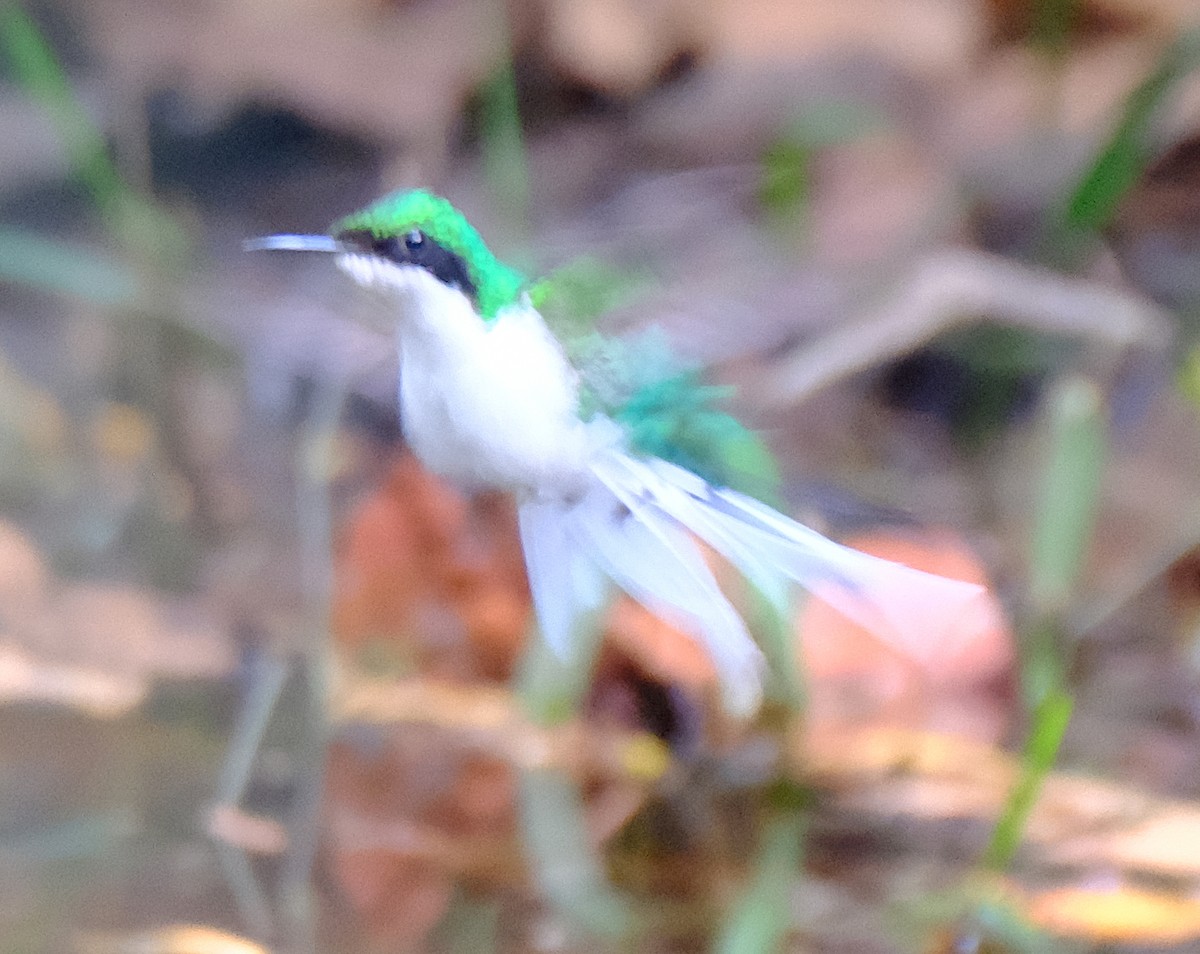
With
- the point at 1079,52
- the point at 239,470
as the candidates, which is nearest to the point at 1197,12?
the point at 1079,52

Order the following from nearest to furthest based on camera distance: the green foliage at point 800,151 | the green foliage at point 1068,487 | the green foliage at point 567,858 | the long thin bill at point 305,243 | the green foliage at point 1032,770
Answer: the long thin bill at point 305,243, the green foliage at point 1032,770, the green foliage at point 567,858, the green foliage at point 1068,487, the green foliage at point 800,151

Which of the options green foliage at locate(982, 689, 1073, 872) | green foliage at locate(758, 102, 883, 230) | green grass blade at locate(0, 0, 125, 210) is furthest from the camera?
green foliage at locate(758, 102, 883, 230)

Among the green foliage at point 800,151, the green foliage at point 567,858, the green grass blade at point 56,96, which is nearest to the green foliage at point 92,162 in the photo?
the green grass blade at point 56,96

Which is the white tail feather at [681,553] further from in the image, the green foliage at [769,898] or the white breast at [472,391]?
the green foliage at [769,898]

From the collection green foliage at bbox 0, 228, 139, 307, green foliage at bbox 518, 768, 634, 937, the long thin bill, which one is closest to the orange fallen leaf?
green foliage at bbox 518, 768, 634, 937

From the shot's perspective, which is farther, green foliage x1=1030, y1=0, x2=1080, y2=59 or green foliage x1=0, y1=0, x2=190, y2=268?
green foliage x1=1030, y1=0, x2=1080, y2=59

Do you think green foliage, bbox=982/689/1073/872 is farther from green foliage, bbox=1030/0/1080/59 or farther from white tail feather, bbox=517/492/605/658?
green foliage, bbox=1030/0/1080/59
